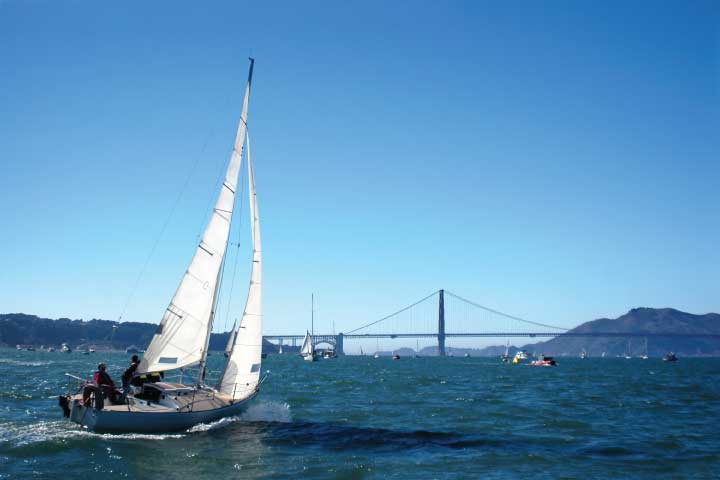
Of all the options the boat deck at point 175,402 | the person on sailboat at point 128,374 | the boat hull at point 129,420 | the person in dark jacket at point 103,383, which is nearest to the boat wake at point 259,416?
the boat deck at point 175,402

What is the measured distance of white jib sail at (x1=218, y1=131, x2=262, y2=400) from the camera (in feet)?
69.3

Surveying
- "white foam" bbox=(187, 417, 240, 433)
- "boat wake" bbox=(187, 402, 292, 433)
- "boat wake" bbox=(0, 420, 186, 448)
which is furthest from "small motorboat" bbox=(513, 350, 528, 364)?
"boat wake" bbox=(0, 420, 186, 448)

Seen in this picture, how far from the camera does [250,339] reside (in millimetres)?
21172

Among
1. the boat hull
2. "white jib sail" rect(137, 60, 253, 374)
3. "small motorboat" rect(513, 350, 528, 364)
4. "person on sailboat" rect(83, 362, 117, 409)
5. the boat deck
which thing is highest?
"white jib sail" rect(137, 60, 253, 374)

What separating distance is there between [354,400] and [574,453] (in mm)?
14688

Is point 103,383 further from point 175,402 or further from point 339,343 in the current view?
point 339,343

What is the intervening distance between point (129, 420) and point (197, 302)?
4.02 m

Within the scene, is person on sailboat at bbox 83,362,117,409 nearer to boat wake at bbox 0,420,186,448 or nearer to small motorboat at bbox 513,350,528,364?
boat wake at bbox 0,420,186,448

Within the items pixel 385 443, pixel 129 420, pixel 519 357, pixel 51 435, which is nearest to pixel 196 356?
pixel 129 420

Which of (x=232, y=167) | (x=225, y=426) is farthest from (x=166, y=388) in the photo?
(x=232, y=167)

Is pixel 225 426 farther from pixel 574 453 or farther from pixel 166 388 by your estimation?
pixel 574 453

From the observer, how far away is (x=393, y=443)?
17.6m

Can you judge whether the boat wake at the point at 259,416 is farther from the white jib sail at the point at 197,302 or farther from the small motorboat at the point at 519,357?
the small motorboat at the point at 519,357

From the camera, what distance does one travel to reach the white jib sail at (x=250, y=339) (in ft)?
69.3
